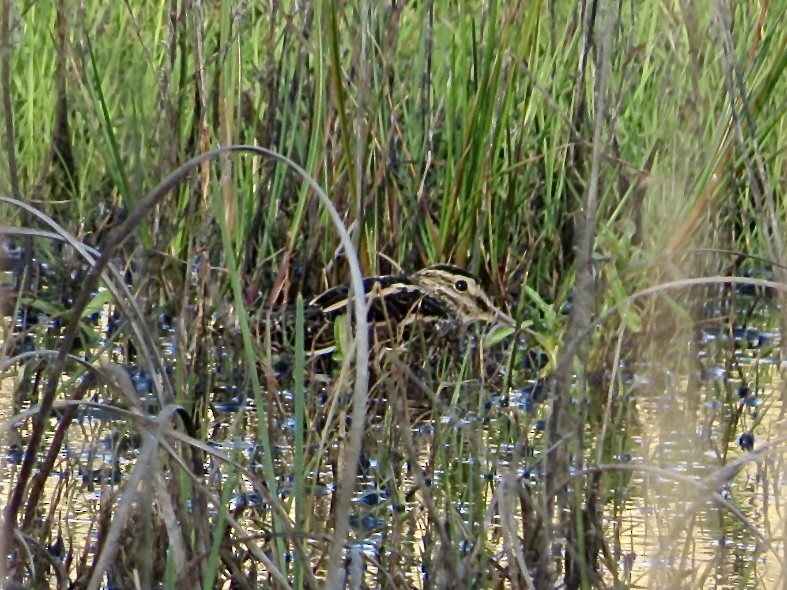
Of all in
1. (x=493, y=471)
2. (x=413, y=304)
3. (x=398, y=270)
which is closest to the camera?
(x=493, y=471)

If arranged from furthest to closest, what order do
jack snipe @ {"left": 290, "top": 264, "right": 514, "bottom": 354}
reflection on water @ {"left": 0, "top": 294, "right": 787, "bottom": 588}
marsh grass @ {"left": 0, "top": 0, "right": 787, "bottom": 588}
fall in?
jack snipe @ {"left": 290, "top": 264, "right": 514, "bottom": 354} → reflection on water @ {"left": 0, "top": 294, "right": 787, "bottom": 588} → marsh grass @ {"left": 0, "top": 0, "right": 787, "bottom": 588}

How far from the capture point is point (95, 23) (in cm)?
511

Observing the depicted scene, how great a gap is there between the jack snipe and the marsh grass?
0.36 ft

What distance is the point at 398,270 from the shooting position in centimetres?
463

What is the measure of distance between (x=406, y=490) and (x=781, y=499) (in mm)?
702

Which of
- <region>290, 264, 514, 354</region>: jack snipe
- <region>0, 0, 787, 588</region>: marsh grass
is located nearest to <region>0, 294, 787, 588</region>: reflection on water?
<region>0, 0, 787, 588</region>: marsh grass

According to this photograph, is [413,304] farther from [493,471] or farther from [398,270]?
[493,471]

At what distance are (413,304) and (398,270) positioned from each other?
0.30 meters

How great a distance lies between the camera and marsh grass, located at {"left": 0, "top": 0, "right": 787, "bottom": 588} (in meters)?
2.37

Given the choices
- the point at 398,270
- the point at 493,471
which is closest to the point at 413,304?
the point at 398,270

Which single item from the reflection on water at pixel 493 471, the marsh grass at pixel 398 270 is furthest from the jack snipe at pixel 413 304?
the reflection on water at pixel 493 471

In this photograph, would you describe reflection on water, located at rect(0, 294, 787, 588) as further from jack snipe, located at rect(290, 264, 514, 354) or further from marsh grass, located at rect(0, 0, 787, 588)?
jack snipe, located at rect(290, 264, 514, 354)

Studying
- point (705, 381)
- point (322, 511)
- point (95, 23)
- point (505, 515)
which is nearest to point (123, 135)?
point (95, 23)

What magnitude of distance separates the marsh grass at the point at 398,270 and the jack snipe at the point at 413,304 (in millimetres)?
111
